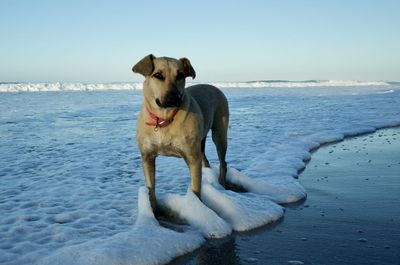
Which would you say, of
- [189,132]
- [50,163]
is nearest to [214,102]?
[189,132]

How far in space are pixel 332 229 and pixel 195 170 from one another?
159 cm

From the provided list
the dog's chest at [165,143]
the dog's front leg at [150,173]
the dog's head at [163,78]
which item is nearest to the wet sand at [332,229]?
the dog's front leg at [150,173]

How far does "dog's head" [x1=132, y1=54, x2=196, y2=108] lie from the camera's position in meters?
4.14

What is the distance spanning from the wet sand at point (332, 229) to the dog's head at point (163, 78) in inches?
58.5

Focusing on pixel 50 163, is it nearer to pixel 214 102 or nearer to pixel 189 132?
pixel 214 102

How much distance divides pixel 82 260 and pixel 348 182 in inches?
167

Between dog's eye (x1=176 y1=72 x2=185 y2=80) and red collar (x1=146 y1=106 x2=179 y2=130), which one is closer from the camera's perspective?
dog's eye (x1=176 y1=72 x2=185 y2=80)

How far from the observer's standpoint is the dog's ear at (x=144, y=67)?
4.24m

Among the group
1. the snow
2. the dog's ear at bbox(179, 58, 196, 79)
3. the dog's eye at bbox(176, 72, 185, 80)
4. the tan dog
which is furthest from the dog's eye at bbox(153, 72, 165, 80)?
the snow

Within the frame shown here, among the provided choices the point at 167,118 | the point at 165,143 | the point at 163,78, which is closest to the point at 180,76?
the point at 163,78

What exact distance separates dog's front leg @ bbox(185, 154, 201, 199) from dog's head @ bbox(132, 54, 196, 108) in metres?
0.74

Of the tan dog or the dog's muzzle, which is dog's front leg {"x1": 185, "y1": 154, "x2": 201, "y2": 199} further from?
the dog's muzzle

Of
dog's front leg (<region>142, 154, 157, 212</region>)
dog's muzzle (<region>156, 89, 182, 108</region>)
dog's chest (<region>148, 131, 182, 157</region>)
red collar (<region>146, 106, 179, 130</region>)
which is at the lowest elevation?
dog's front leg (<region>142, 154, 157, 212</region>)

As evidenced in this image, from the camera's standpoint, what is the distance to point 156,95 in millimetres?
4262
